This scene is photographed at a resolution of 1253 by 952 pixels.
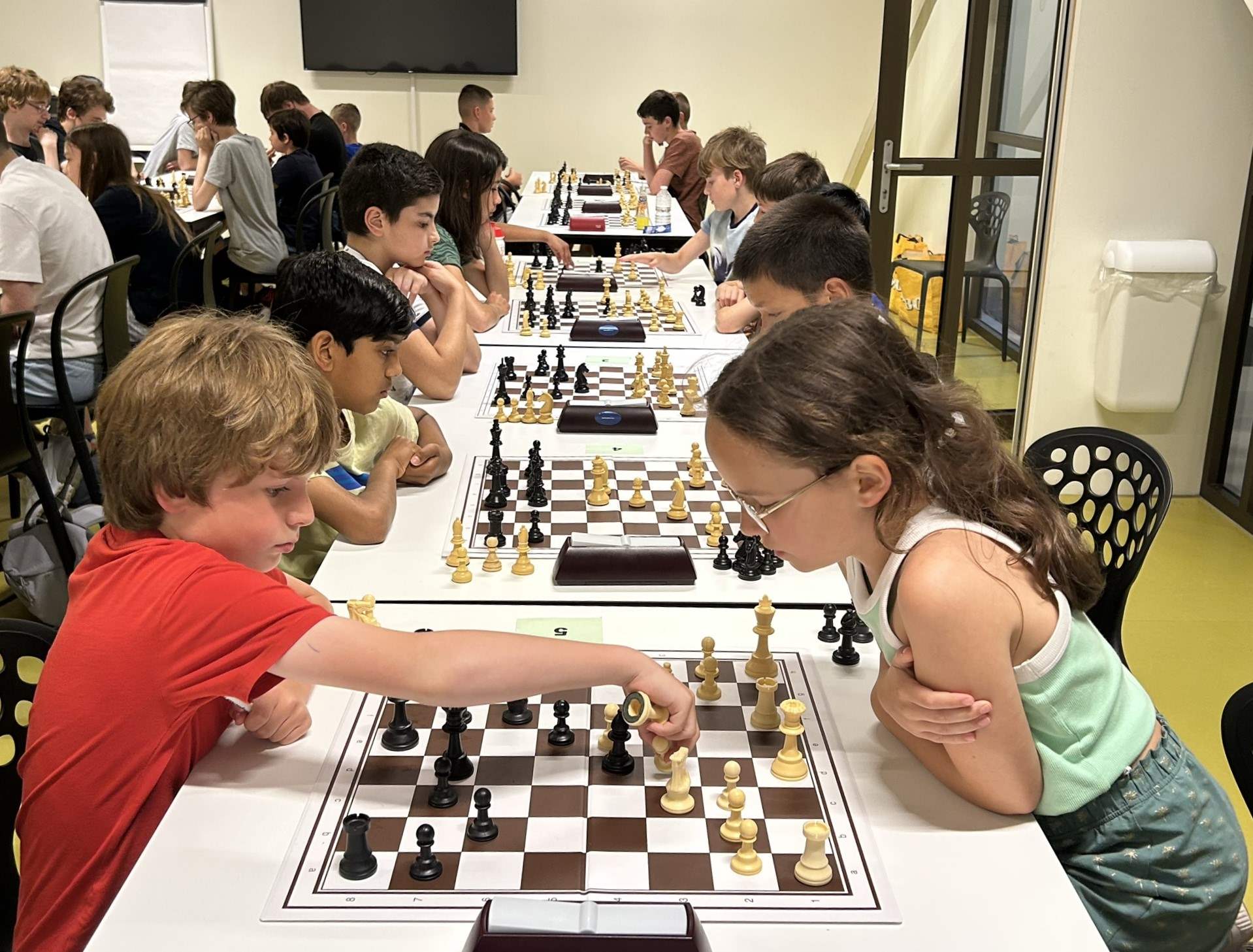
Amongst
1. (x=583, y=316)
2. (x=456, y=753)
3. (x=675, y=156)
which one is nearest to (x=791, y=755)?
(x=456, y=753)

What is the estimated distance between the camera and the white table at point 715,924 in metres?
1.17

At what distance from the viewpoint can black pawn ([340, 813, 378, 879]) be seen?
1.25 m

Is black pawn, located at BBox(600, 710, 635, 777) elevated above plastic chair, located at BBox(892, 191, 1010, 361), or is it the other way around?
plastic chair, located at BBox(892, 191, 1010, 361)

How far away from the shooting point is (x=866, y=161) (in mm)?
9742

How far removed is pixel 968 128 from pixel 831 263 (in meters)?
2.97

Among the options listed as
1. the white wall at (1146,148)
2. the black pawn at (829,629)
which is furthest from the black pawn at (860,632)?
the white wall at (1146,148)

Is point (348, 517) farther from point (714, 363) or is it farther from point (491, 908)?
point (714, 363)

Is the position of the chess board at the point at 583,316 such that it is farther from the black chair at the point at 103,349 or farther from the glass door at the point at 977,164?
the black chair at the point at 103,349

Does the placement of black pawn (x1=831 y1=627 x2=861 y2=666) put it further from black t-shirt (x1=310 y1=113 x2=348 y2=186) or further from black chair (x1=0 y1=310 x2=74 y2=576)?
black t-shirt (x1=310 y1=113 x2=348 y2=186)

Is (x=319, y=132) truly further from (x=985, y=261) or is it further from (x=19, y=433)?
(x=19, y=433)

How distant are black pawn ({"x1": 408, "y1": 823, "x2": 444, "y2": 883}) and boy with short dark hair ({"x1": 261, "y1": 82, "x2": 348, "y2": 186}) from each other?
6.71 metres

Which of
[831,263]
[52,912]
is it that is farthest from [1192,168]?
[52,912]

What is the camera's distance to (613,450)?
9.04 feet

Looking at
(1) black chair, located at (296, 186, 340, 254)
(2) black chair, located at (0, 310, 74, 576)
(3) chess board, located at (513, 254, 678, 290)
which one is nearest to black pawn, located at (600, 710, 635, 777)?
(2) black chair, located at (0, 310, 74, 576)
